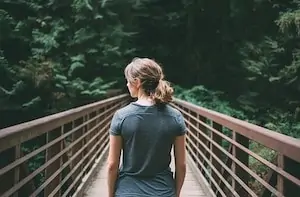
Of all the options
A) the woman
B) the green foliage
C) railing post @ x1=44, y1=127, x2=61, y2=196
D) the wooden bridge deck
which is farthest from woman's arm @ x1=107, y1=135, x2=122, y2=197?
the green foliage

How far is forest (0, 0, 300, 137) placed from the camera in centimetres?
1864

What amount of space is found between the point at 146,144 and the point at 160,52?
23.2 metres

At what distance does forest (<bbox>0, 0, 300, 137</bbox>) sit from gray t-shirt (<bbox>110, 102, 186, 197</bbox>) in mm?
13949

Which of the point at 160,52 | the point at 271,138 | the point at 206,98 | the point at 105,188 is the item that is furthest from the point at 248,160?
the point at 160,52

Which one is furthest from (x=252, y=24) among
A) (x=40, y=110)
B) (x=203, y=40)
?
(x=40, y=110)

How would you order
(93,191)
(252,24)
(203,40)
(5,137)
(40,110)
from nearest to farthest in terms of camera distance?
(5,137), (93,191), (40,110), (252,24), (203,40)

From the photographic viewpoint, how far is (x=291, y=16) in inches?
646

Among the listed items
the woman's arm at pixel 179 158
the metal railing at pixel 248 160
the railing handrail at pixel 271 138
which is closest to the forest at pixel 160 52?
the metal railing at pixel 248 160

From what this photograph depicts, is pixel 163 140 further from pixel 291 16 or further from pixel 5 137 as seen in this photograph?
pixel 291 16

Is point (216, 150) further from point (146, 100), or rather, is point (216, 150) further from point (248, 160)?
point (146, 100)

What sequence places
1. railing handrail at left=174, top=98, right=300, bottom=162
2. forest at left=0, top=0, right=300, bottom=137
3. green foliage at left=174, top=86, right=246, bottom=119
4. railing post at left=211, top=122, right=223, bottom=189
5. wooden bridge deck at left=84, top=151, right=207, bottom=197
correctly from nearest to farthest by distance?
1. railing handrail at left=174, top=98, right=300, bottom=162
2. railing post at left=211, top=122, right=223, bottom=189
3. wooden bridge deck at left=84, top=151, right=207, bottom=197
4. forest at left=0, top=0, right=300, bottom=137
5. green foliage at left=174, top=86, right=246, bottom=119

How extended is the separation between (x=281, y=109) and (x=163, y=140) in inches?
703

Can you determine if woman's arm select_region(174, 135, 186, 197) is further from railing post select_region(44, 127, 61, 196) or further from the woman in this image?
railing post select_region(44, 127, 61, 196)

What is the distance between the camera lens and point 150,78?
2.71 meters
